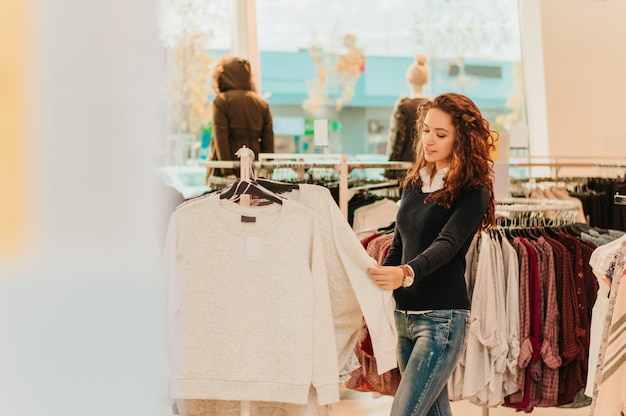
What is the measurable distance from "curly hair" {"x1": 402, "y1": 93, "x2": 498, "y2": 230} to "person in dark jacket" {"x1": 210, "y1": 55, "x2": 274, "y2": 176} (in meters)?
2.43

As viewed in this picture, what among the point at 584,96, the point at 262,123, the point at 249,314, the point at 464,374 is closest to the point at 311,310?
the point at 249,314

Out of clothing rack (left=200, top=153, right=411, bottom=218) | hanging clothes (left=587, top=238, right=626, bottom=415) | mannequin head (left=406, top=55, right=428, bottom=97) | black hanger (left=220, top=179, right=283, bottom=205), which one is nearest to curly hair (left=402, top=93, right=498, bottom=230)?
hanging clothes (left=587, top=238, right=626, bottom=415)

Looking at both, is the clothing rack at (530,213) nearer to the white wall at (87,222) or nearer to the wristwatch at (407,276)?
the wristwatch at (407,276)

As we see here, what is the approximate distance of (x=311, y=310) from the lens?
7.48 feet

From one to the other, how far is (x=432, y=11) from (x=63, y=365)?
24.0 feet

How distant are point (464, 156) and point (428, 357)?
70cm

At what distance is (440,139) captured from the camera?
2.68 metres

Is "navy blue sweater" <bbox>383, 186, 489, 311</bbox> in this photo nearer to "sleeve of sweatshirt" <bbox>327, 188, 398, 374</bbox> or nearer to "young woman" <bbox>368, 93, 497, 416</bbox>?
"young woman" <bbox>368, 93, 497, 416</bbox>

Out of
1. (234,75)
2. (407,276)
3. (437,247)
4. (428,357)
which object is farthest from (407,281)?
(234,75)

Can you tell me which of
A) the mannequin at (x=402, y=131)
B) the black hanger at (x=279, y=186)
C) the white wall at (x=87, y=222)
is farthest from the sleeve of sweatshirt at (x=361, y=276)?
the mannequin at (x=402, y=131)

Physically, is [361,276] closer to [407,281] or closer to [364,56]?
[407,281]

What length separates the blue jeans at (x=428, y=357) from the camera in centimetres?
246

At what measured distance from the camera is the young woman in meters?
2.46

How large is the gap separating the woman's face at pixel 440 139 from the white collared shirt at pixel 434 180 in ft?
0.10
